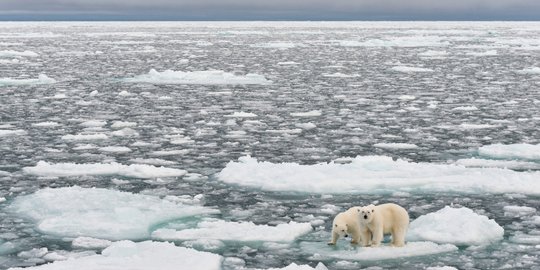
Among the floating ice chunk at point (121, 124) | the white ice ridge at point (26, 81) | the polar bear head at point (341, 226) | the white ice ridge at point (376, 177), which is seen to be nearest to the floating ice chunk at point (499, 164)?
the white ice ridge at point (376, 177)

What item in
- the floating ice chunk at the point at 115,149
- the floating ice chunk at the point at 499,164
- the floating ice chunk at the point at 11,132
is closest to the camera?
the floating ice chunk at the point at 499,164

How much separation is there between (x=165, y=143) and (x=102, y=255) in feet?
16.2

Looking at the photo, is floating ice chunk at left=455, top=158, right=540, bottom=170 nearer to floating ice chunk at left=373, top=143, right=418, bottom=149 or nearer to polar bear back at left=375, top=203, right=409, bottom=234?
floating ice chunk at left=373, top=143, right=418, bottom=149

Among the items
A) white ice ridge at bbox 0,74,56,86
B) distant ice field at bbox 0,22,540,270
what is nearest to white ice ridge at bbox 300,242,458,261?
distant ice field at bbox 0,22,540,270

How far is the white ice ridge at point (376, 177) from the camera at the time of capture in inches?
281

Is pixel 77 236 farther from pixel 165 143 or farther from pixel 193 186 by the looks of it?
pixel 165 143

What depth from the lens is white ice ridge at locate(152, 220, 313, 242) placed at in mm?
5566

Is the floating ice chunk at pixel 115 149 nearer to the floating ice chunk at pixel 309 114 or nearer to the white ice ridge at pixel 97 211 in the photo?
the white ice ridge at pixel 97 211

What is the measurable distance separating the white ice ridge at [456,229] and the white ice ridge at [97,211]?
1.76m

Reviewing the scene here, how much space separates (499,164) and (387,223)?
3573 millimetres

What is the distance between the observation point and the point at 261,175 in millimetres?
7570

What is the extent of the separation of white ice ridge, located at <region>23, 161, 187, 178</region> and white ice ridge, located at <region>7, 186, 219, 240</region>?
962mm

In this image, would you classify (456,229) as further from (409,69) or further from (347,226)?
(409,69)

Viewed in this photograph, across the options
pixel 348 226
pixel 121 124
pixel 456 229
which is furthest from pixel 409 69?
pixel 348 226
